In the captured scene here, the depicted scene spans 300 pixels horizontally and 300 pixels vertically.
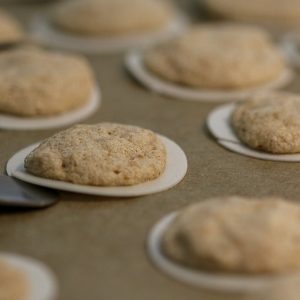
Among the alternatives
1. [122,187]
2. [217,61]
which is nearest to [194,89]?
[217,61]

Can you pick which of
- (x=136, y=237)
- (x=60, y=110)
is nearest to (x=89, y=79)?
(x=60, y=110)

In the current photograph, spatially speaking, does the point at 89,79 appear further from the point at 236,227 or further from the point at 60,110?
the point at 236,227

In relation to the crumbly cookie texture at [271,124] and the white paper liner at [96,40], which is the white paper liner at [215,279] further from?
the white paper liner at [96,40]

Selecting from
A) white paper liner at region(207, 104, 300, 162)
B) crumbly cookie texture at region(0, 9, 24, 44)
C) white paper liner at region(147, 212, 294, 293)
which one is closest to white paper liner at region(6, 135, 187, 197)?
white paper liner at region(207, 104, 300, 162)

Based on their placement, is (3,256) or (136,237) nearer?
(3,256)

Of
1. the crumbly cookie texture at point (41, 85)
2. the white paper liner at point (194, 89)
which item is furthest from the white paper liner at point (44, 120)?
the white paper liner at point (194, 89)

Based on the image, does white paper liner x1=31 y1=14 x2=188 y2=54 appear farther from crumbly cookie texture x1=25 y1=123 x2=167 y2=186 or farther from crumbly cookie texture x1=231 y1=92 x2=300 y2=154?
crumbly cookie texture x1=25 y1=123 x2=167 y2=186

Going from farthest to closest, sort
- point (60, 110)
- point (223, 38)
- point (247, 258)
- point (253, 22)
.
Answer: point (253, 22)
point (223, 38)
point (60, 110)
point (247, 258)
